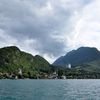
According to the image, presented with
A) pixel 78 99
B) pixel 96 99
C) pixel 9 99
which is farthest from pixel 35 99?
pixel 96 99

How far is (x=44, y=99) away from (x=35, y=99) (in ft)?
9.02

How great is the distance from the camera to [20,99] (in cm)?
8231

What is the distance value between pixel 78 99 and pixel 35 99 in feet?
43.0

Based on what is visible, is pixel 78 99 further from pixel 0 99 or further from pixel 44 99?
pixel 0 99

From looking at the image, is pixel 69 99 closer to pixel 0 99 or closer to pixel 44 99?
pixel 44 99

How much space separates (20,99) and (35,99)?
14.8 feet

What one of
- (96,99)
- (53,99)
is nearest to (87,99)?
(96,99)

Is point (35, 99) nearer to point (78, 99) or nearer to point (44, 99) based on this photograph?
point (44, 99)

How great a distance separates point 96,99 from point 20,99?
23.0m

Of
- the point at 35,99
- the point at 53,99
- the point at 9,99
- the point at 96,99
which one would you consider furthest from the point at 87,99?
the point at 9,99

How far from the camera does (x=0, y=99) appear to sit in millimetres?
81875

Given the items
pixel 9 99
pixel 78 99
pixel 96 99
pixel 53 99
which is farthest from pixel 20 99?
pixel 96 99

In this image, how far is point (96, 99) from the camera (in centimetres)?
8356

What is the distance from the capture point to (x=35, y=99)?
8294 centimetres
